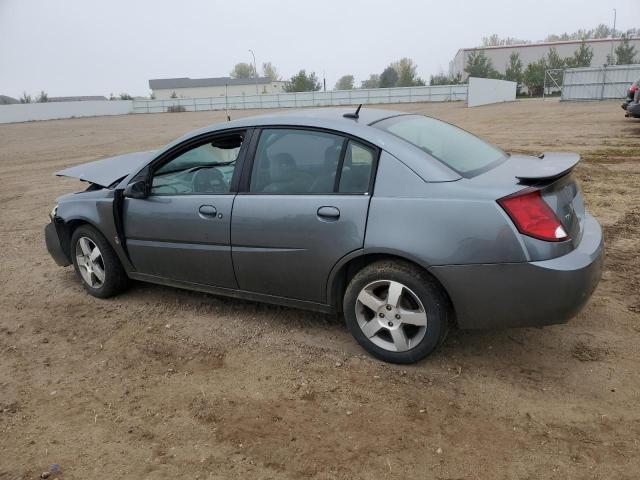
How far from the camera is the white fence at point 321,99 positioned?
172ft

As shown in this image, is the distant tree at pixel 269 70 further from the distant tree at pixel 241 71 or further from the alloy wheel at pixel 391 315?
the alloy wheel at pixel 391 315

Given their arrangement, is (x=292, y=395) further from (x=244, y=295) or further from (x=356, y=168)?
(x=356, y=168)

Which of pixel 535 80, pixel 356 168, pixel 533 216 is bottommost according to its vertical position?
pixel 533 216

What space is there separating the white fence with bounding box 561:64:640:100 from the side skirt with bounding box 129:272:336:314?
33.3 m

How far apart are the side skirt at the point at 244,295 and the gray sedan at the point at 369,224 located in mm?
12

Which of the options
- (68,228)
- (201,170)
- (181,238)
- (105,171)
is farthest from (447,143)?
(68,228)

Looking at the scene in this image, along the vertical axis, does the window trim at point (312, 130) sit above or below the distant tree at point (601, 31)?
below

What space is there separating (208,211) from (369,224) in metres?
1.27

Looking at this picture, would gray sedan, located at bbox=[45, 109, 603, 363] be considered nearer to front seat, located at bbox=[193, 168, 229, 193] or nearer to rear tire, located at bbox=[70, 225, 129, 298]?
front seat, located at bbox=[193, 168, 229, 193]

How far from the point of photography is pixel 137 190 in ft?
13.1

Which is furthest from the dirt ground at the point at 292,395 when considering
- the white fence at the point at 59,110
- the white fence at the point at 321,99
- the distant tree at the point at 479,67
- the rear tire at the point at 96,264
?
the distant tree at the point at 479,67

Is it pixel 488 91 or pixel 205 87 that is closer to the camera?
pixel 488 91

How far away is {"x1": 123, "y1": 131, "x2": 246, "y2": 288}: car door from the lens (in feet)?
12.1

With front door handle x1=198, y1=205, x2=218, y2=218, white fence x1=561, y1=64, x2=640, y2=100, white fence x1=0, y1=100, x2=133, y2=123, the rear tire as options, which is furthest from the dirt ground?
white fence x1=0, y1=100, x2=133, y2=123
